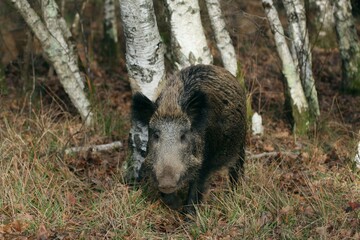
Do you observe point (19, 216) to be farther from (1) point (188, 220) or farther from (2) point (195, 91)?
(2) point (195, 91)

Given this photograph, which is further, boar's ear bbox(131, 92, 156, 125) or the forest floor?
boar's ear bbox(131, 92, 156, 125)

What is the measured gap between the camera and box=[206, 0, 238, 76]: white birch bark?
9.13 m

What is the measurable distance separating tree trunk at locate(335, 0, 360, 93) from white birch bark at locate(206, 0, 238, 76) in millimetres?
2868

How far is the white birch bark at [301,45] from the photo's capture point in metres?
9.66

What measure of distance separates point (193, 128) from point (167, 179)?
79 centimetres

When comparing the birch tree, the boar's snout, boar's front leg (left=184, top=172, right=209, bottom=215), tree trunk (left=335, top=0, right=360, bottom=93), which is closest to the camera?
the boar's snout

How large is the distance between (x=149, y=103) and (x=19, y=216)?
1.54 meters

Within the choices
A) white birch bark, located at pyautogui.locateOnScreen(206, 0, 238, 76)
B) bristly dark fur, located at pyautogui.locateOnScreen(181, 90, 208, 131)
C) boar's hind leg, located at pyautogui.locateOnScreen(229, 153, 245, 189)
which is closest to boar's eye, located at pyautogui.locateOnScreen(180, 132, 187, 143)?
bristly dark fur, located at pyautogui.locateOnScreen(181, 90, 208, 131)

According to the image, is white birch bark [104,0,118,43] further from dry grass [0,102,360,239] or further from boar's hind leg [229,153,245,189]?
boar's hind leg [229,153,245,189]

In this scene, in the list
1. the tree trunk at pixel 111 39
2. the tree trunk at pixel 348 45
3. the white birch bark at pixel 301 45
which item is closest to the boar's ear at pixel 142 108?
the white birch bark at pixel 301 45

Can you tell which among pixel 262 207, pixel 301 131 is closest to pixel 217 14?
pixel 301 131

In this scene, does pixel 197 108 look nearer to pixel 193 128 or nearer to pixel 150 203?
pixel 193 128

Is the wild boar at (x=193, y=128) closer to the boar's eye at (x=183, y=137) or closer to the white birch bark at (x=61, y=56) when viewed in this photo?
the boar's eye at (x=183, y=137)

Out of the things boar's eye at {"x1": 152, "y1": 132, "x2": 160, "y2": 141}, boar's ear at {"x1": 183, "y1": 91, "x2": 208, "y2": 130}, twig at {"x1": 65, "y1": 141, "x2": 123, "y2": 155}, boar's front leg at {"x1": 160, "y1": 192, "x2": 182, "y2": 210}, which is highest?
boar's ear at {"x1": 183, "y1": 91, "x2": 208, "y2": 130}
